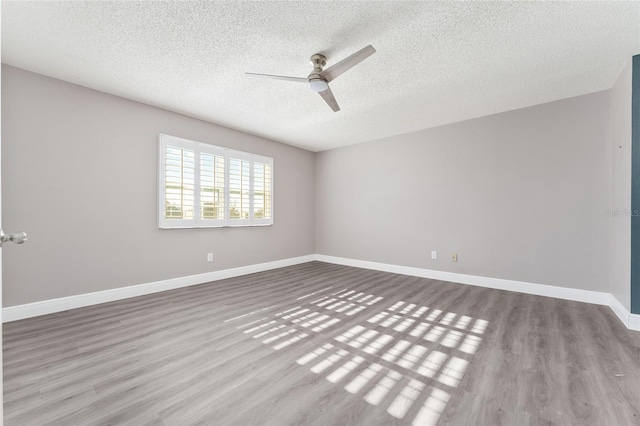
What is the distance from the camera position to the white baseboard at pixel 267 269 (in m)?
2.86

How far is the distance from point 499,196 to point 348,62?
9.85 ft

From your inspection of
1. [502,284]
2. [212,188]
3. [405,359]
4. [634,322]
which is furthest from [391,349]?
[212,188]

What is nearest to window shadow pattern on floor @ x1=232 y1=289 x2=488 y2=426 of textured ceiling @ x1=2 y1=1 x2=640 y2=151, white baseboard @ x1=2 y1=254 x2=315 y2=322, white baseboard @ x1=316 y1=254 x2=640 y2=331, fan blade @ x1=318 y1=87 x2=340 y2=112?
white baseboard @ x1=316 y1=254 x2=640 y2=331

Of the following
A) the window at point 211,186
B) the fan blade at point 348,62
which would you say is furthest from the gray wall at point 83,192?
the fan blade at point 348,62

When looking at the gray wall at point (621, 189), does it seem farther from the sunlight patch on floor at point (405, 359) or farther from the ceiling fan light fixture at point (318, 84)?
the ceiling fan light fixture at point (318, 84)

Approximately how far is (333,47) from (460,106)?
7.01ft

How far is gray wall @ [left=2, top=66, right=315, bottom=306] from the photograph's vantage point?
2875 millimetres

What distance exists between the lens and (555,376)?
1.94m

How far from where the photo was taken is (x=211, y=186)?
4402mm

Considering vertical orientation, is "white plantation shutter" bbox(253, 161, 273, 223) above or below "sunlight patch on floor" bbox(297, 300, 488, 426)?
above

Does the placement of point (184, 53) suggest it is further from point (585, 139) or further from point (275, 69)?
point (585, 139)

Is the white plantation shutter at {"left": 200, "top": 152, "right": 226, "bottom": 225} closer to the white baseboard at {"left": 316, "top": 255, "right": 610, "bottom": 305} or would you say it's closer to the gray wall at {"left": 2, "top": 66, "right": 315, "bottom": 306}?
the gray wall at {"left": 2, "top": 66, "right": 315, "bottom": 306}

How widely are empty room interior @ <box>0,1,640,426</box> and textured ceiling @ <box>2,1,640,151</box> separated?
24 millimetres

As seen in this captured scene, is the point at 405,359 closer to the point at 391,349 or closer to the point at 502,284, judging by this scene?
the point at 391,349
